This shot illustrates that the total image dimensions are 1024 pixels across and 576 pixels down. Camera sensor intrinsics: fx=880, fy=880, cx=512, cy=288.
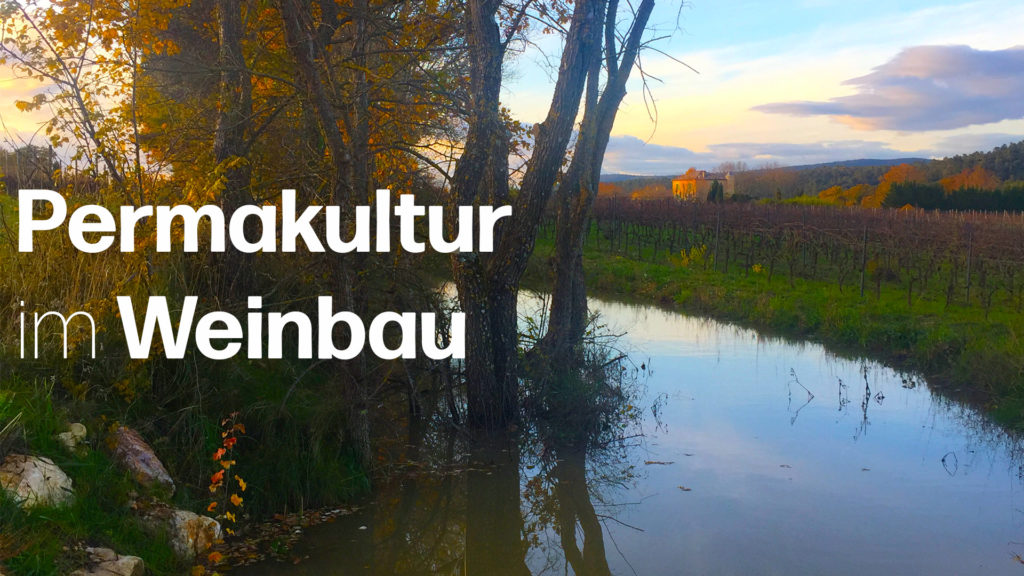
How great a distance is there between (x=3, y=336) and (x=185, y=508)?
6.16ft

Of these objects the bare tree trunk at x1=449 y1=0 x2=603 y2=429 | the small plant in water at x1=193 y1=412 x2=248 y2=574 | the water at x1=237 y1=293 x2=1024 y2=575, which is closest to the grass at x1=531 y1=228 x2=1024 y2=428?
the water at x1=237 y1=293 x2=1024 y2=575

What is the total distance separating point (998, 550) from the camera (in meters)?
6.20

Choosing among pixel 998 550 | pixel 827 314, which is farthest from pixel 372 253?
pixel 827 314

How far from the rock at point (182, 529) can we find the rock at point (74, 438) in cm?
57

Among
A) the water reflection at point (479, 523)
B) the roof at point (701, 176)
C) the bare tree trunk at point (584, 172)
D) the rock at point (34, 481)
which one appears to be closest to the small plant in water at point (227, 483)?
the water reflection at point (479, 523)

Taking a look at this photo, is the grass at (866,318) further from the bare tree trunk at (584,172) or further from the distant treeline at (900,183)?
the distant treeline at (900,183)

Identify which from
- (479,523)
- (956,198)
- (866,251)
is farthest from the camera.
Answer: (956,198)

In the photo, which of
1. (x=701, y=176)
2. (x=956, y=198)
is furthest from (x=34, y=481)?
(x=701, y=176)

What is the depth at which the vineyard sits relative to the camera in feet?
64.6

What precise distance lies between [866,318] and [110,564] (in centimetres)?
1406

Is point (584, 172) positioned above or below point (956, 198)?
below

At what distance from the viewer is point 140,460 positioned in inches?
219

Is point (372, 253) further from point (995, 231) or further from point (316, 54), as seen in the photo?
point (995, 231)

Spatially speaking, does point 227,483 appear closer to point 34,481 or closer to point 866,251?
point 34,481
